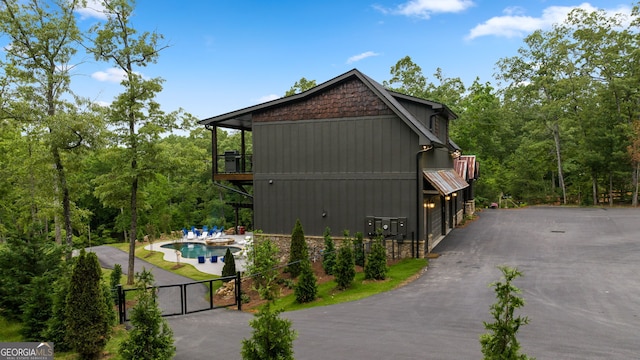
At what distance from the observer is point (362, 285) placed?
12352mm

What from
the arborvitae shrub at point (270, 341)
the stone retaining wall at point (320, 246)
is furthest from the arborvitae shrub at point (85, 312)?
the stone retaining wall at point (320, 246)

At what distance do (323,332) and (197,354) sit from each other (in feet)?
8.78

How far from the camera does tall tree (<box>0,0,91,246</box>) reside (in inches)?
591

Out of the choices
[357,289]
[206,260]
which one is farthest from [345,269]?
[206,260]

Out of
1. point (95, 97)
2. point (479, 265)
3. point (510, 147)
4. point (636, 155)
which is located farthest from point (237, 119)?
point (510, 147)

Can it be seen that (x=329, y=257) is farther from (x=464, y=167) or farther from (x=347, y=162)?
(x=464, y=167)

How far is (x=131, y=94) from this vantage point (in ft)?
54.8

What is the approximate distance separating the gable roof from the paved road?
521 cm

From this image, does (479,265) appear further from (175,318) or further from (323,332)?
(175,318)

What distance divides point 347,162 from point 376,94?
10.1 ft

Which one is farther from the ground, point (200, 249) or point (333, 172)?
point (333, 172)

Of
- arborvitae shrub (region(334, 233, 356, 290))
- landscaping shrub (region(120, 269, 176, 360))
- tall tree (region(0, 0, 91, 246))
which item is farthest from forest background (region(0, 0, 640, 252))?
arborvitae shrub (region(334, 233, 356, 290))

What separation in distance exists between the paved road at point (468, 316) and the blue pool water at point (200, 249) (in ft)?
53.5

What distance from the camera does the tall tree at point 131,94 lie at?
16500 mm
